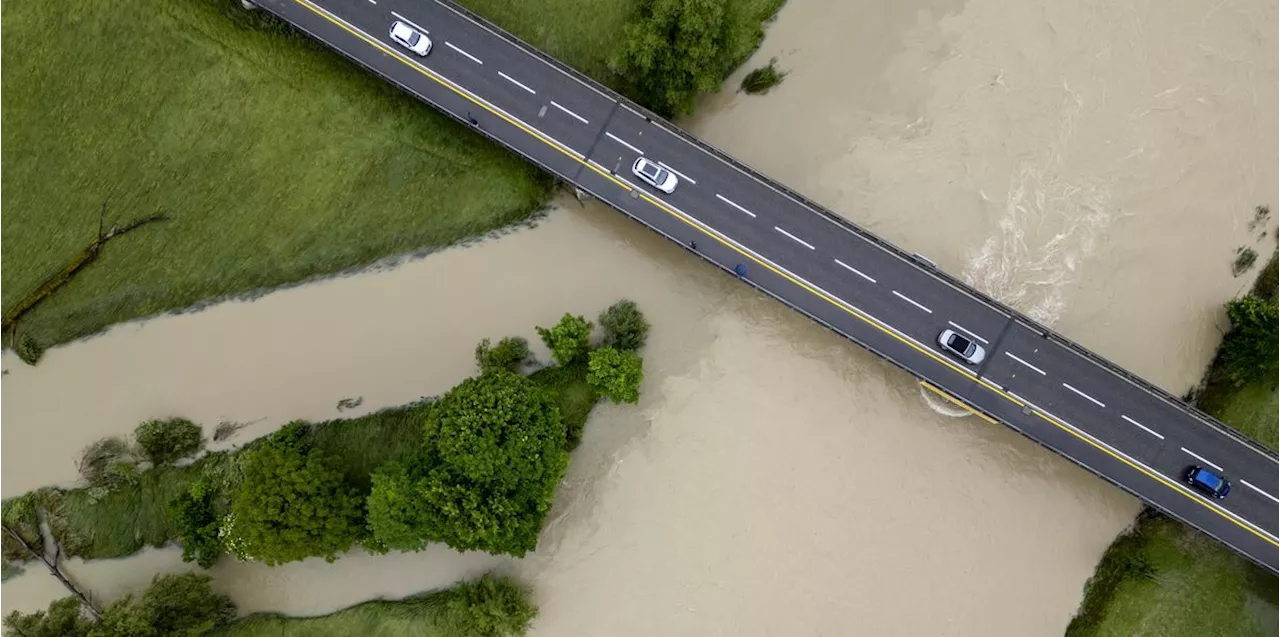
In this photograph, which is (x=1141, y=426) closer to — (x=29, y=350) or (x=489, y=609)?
(x=489, y=609)

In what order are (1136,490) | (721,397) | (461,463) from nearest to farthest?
(461,463), (1136,490), (721,397)

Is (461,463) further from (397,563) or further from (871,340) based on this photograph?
(871,340)

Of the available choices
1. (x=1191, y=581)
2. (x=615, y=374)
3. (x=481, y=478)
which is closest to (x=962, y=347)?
(x=615, y=374)

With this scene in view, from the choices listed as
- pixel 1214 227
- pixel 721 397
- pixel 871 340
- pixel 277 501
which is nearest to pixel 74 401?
pixel 277 501

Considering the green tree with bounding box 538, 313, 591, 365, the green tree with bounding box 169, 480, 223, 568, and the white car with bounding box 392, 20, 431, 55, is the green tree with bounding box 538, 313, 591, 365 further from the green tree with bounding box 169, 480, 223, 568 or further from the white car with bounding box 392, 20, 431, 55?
the green tree with bounding box 169, 480, 223, 568

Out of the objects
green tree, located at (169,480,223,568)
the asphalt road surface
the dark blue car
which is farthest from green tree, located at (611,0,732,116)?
green tree, located at (169,480,223,568)

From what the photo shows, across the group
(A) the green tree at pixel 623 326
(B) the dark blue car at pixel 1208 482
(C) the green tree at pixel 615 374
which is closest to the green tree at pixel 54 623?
(C) the green tree at pixel 615 374

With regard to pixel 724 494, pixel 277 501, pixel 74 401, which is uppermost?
pixel 724 494
